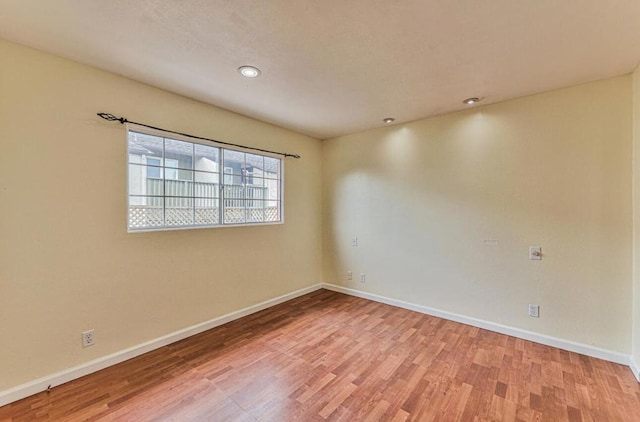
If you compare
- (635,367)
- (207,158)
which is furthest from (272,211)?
(635,367)

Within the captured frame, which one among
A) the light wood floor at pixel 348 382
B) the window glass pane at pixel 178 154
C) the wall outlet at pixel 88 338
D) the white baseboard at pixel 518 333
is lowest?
the light wood floor at pixel 348 382

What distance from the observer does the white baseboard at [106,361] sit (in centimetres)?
183

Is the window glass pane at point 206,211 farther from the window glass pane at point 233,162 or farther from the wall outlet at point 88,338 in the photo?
the wall outlet at point 88,338

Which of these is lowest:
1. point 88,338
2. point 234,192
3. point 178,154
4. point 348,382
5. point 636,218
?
point 348,382

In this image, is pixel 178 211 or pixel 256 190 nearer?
pixel 178 211

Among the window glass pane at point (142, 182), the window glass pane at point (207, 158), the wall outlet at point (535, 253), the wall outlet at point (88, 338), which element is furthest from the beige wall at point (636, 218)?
the wall outlet at point (88, 338)

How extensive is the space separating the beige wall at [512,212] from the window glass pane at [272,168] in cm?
124

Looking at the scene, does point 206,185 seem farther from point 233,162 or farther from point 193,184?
point 233,162

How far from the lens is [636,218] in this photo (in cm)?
217

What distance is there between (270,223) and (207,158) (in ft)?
3.85

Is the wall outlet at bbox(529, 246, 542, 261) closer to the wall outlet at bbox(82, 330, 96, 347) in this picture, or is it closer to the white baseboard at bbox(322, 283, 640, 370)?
the white baseboard at bbox(322, 283, 640, 370)

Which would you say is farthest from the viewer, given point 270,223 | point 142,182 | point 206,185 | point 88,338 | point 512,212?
point 270,223

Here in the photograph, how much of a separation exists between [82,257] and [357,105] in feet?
9.60

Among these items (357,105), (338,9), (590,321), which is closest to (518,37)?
(338,9)
